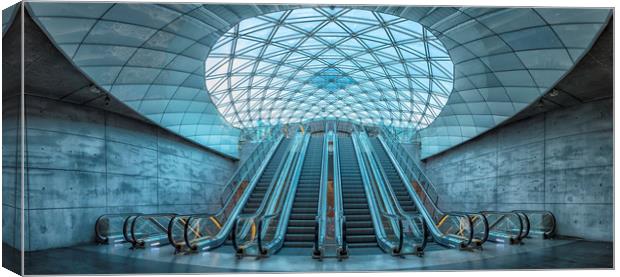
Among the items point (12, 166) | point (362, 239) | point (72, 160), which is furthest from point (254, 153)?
point (12, 166)

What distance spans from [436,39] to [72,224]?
37.7ft

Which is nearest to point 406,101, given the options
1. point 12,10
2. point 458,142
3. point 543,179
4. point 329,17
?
point 458,142

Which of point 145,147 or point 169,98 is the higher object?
point 169,98

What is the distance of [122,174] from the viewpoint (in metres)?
10.2

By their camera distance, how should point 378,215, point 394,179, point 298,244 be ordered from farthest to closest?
point 394,179 < point 378,215 < point 298,244

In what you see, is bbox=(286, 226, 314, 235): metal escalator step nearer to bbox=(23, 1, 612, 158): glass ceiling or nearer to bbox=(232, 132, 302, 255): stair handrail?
bbox=(232, 132, 302, 255): stair handrail

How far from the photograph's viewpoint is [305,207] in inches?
614

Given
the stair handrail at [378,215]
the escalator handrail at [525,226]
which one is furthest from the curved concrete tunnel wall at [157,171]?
the stair handrail at [378,215]

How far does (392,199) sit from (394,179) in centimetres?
398

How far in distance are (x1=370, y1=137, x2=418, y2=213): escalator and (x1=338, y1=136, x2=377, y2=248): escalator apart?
1339 mm

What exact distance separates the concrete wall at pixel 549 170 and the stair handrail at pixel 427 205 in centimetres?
45

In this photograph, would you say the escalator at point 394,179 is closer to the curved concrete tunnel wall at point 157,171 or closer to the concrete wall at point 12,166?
the curved concrete tunnel wall at point 157,171

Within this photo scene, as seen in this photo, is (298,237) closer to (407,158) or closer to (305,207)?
(305,207)

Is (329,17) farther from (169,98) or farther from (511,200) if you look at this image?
(511,200)
